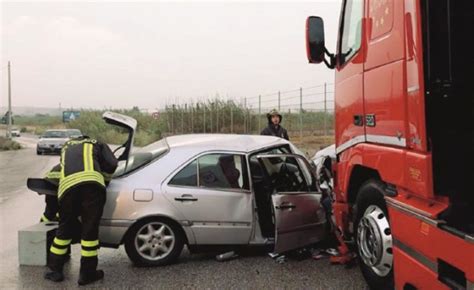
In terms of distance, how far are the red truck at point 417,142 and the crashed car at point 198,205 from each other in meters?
1.43

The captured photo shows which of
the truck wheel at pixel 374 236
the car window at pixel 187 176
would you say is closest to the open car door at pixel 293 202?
the car window at pixel 187 176

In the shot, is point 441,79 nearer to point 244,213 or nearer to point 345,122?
point 345,122

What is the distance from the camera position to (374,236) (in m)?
4.07

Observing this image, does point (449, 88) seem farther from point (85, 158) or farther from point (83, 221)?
point (83, 221)

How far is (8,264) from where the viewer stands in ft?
18.9

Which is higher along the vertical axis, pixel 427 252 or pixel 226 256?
pixel 427 252

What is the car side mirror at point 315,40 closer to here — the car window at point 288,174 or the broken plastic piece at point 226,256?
the car window at point 288,174

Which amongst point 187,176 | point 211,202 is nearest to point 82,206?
point 187,176

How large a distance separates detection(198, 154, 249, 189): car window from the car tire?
63 cm

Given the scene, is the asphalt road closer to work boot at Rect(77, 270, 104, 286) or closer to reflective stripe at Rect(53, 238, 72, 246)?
work boot at Rect(77, 270, 104, 286)

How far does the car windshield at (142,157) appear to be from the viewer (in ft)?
19.0

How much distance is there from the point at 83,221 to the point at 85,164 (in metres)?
0.59

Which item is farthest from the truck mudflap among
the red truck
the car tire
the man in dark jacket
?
the man in dark jacket

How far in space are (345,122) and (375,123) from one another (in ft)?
2.60
